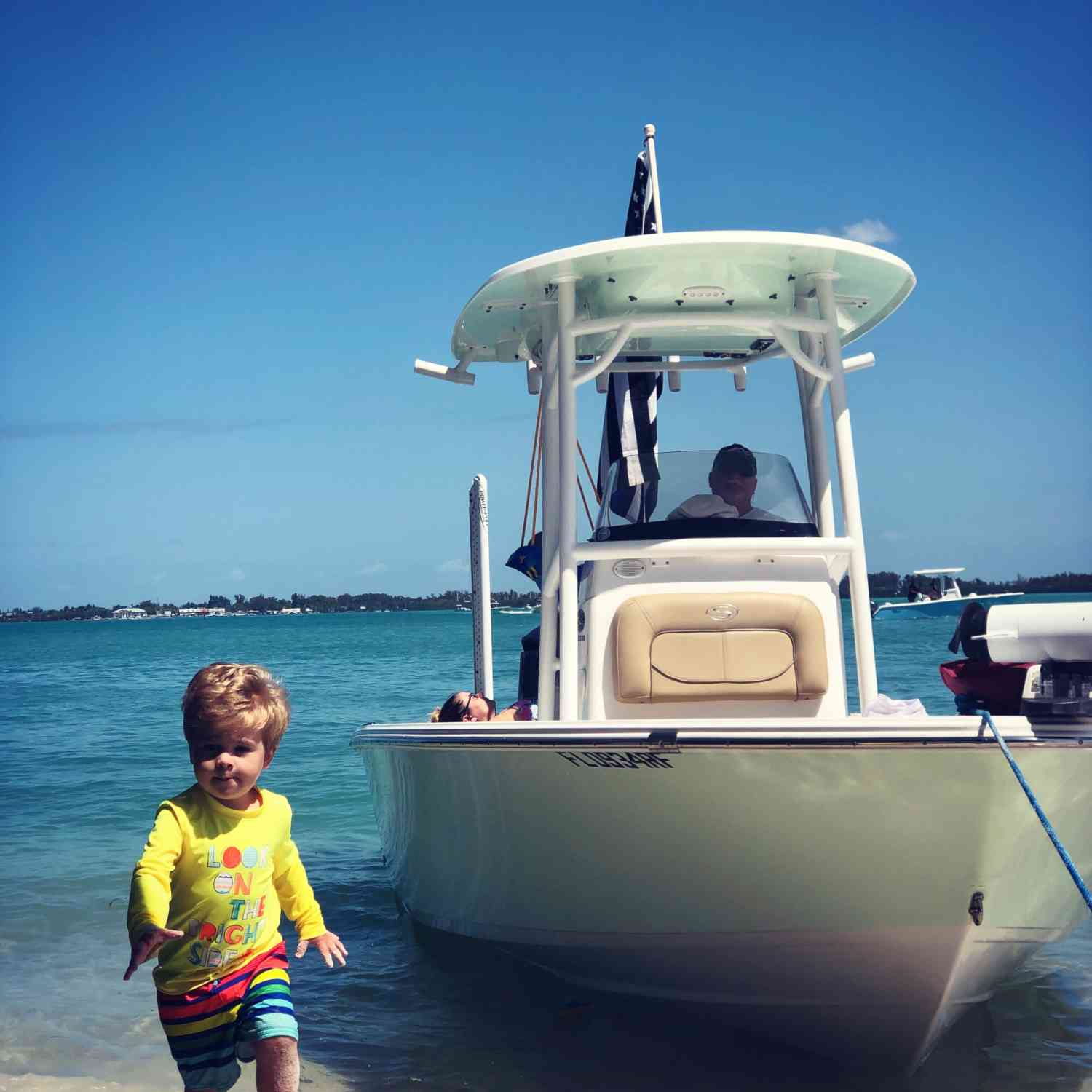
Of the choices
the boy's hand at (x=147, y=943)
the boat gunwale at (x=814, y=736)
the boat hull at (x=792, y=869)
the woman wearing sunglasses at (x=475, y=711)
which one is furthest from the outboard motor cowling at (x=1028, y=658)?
the boy's hand at (x=147, y=943)

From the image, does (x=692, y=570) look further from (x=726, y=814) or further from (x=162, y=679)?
(x=162, y=679)

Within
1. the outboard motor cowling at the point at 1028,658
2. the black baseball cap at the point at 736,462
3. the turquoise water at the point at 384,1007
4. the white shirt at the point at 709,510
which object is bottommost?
the turquoise water at the point at 384,1007

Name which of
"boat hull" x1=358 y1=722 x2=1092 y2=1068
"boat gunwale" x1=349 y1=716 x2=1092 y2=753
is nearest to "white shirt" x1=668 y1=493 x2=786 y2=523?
"boat hull" x1=358 y1=722 x2=1092 y2=1068

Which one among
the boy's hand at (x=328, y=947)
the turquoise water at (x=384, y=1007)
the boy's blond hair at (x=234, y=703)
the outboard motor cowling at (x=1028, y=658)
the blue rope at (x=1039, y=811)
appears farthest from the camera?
the turquoise water at (x=384, y=1007)

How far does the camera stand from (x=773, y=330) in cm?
562

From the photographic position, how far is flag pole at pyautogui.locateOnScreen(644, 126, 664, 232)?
746cm

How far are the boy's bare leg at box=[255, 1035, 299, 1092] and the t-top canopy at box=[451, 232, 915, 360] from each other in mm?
3472

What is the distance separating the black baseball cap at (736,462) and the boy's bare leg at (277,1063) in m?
3.67

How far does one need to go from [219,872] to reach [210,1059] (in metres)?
0.45

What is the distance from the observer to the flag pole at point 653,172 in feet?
24.5

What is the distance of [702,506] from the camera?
5.91m

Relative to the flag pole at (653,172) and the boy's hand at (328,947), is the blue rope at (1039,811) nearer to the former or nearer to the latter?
the boy's hand at (328,947)

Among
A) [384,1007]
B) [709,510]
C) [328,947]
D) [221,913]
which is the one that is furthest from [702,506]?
[221,913]

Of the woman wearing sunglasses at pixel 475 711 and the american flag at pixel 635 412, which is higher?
the american flag at pixel 635 412
